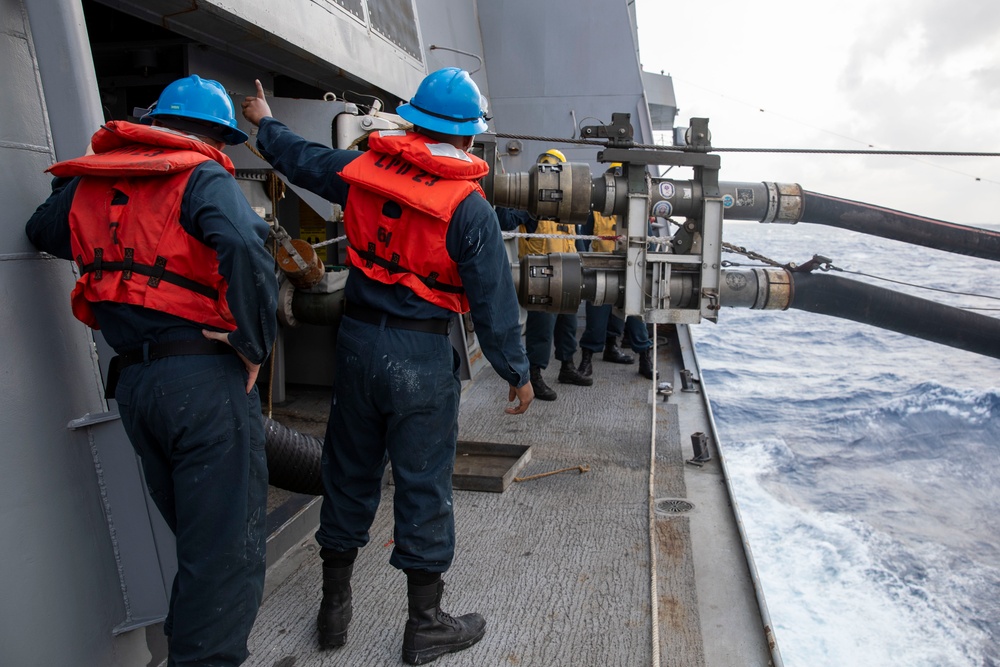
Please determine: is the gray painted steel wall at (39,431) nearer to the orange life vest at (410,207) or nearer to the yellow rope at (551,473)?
the orange life vest at (410,207)

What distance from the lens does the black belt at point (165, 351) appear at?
Result: 6.26 ft

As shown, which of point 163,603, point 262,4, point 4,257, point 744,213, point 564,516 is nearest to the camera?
point 4,257

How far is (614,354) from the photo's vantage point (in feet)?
23.1

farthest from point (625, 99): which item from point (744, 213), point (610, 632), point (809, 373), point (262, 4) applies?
point (809, 373)

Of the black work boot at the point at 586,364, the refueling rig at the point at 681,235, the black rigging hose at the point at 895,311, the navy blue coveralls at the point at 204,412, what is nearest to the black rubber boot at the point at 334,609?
the navy blue coveralls at the point at 204,412

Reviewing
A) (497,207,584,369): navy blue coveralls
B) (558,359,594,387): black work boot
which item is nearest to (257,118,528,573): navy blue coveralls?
(497,207,584,369): navy blue coveralls

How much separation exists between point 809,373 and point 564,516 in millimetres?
13324

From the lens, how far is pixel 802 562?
593 centimetres

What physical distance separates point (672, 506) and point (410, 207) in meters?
2.26

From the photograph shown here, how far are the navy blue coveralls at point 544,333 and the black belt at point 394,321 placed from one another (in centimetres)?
290

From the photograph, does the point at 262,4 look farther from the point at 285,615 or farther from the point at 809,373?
the point at 809,373

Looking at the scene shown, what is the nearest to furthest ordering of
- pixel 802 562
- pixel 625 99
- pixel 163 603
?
pixel 163 603
pixel 802 562
pixel 625 99

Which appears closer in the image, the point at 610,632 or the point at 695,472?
the point at 610,632

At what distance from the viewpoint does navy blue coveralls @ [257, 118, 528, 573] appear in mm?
2346
